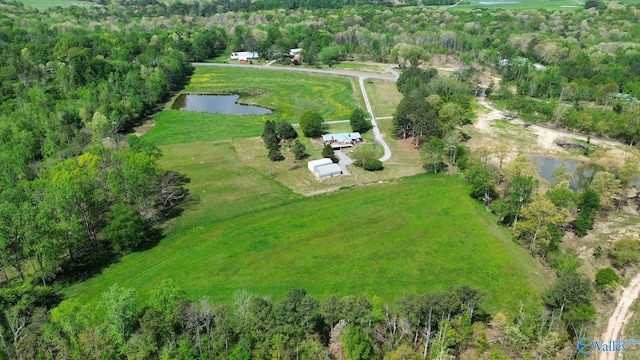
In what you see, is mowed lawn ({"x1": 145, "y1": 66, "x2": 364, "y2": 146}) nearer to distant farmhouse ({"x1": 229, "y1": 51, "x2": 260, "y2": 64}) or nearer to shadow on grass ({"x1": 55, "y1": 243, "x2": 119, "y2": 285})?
distant farmhouse ({"x1": 229, "y1": 51, "x2": 260, "y2": 64})

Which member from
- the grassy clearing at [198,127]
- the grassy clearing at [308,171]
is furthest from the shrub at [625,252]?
the grassy clearing at [198,127]

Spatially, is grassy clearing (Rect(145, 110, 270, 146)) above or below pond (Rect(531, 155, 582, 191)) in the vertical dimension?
above

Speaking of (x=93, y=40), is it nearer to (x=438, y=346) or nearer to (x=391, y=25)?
(x=391, y=25)

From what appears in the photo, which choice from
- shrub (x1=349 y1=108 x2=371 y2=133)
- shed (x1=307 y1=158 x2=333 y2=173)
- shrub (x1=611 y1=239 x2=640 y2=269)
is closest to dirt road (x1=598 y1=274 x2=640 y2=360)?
shrub (x1=611 y1=239 x2=640 y2=269)

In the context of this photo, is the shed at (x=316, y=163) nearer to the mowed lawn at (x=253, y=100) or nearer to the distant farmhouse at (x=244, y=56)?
the mowed lawn at (x=253, y=100)

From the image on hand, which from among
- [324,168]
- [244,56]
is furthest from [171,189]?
[244,56]

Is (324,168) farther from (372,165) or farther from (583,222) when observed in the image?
(583,222)
